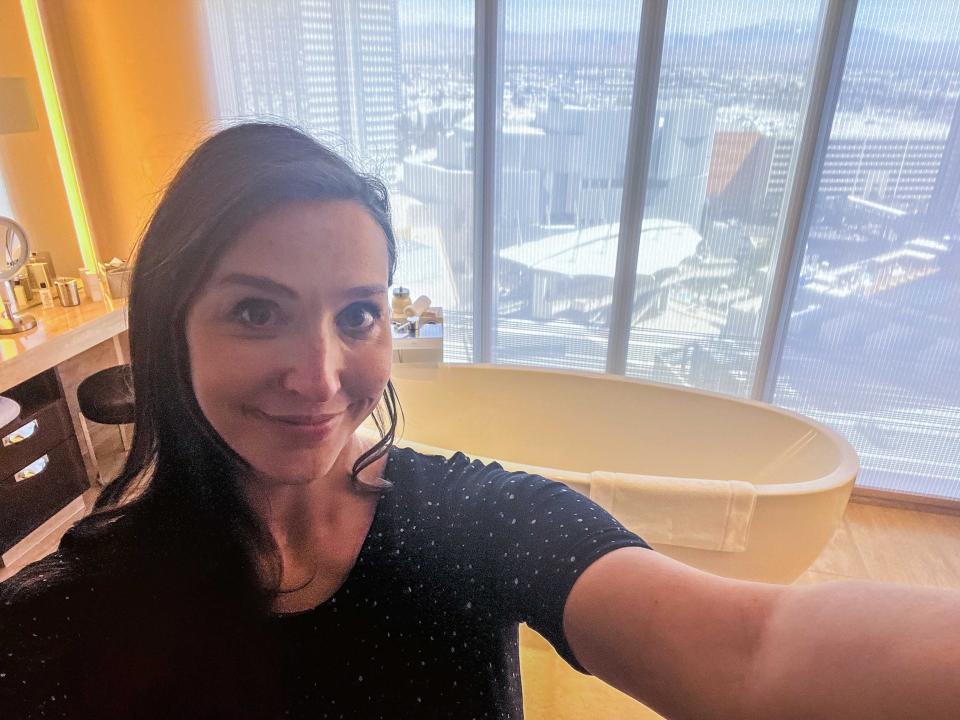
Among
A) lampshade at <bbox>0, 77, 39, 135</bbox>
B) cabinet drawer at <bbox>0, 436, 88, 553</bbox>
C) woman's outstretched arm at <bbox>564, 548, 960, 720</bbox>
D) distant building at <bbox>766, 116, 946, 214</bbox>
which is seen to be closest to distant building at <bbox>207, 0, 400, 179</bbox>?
lampshade at <bbox>0, 77, 39, 135</bbox>

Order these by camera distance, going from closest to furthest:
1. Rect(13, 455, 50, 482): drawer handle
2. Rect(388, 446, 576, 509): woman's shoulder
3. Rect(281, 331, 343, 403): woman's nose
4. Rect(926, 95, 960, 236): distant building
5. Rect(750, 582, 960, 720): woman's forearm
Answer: Rect(750, 582, 960, 720): woman's forearm, Rect(281, 331, 343, 403): woman's nose, Rect(388, 446, 576, 509): woman's shoulder, Rect(13, 455, 50, 482): drawer handle, Rect(926, 95, 960, 236): distant building

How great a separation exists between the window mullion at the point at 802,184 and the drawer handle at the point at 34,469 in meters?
2.59

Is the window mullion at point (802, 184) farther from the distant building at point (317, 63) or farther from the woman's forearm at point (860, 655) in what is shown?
the woman's forearm at point (860, 655)

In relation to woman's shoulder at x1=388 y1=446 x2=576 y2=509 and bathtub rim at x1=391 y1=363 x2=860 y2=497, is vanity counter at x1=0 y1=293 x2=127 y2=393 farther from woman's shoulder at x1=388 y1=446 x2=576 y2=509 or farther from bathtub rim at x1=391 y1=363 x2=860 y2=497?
woman's shoulder at x1=388 y1=446 x2=576 y2=509

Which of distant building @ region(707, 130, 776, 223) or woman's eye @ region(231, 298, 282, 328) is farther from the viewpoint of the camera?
distant building @ region(707, 130, 776, 223)

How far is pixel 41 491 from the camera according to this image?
176cm

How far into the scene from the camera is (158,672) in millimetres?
469

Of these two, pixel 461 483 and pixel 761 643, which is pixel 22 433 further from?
pixel 761 643

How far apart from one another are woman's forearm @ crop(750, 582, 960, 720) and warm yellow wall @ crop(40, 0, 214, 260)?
2260mm

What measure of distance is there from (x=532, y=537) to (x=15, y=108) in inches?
95.9

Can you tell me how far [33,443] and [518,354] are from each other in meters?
1.82

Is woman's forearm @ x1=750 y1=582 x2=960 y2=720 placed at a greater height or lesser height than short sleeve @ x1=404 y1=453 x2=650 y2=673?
greater

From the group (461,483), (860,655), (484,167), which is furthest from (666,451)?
(860,655)

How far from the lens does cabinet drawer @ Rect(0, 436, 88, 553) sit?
1.65m
